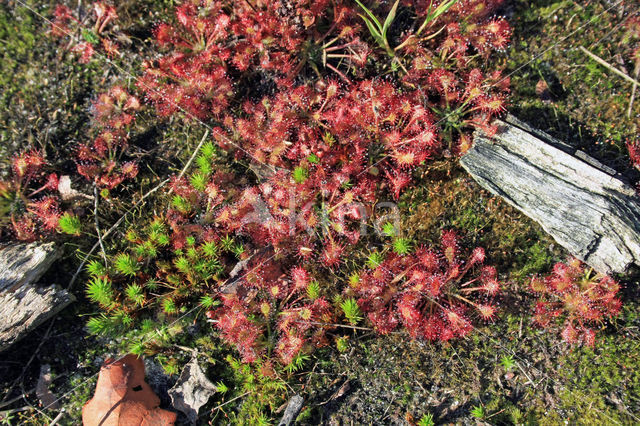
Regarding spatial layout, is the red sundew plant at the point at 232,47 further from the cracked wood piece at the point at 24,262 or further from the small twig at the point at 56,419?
the small twig at the point at 56,419

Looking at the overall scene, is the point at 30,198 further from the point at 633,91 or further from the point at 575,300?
the point at 633,91

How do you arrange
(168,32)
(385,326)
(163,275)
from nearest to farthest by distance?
(385,326), (163,275), (168,32)

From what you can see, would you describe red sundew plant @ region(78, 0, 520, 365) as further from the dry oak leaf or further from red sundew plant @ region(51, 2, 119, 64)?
red sundew plant @ region(51, 2, 119, 64)

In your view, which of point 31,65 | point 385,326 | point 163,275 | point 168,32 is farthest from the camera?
point 31,65

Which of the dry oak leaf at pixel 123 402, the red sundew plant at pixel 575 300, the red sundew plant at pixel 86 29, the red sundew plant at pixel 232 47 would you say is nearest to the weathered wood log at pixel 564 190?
the red sundew plant at pixel 575 300

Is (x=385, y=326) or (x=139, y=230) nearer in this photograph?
(x=385, y=326)

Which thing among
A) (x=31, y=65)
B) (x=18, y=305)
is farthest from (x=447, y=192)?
(x=31, y=65)

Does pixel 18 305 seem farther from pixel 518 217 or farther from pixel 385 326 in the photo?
pixel 518 217
